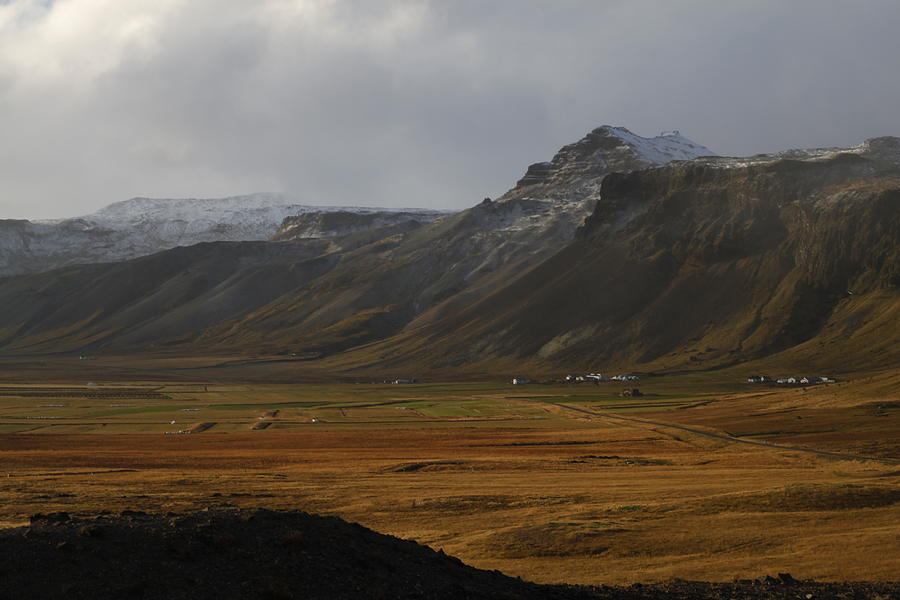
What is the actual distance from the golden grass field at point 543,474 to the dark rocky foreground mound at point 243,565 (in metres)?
5.70

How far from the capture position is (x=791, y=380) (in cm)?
14700

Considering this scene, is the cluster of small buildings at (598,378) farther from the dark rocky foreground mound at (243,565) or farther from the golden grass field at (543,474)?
the dark rocky foreground mound at (243,565)

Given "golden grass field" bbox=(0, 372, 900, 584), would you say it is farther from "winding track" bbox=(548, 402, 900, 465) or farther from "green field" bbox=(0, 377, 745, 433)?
"green field" bbox=(0, 377, 745, 433)

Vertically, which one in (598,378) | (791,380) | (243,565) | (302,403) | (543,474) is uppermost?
(243,565)

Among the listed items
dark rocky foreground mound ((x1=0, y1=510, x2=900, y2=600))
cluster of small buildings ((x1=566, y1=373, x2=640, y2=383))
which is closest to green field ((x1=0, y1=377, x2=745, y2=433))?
cluster of small buildings ((x1=566, y1=373, x2=640, y2=383))

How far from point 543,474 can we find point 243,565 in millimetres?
34499

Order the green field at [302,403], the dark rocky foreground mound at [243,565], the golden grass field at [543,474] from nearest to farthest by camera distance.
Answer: the dark rocky foreground mound at [243,565] → the golden grass field at [543,474] → the green field at [302,403]

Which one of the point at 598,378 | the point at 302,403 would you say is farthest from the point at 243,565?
the point at 598,378

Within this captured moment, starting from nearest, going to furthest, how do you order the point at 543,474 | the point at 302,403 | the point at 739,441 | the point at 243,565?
the point at 243,565
the point at 543,474
the point at 739,441
the point at 302,403

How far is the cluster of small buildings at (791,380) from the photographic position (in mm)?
144125

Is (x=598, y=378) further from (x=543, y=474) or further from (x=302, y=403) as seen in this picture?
(x=543, y=474)

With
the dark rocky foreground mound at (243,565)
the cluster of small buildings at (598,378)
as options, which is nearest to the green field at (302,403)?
the cluster of small buildings at (598,378)

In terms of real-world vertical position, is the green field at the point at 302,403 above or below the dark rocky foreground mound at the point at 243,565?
below

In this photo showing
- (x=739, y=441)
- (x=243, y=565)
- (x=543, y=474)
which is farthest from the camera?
(x=739, y=441)
